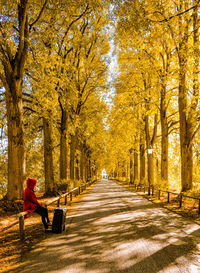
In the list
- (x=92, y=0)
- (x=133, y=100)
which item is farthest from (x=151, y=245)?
(x=133, y=100)

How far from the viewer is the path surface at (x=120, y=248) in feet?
15.3

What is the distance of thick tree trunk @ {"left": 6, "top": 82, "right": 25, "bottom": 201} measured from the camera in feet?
31.1

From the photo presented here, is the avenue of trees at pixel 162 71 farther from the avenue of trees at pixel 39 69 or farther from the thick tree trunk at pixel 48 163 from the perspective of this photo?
the thick tree trunk at pixel 48 163

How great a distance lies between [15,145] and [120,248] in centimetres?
598

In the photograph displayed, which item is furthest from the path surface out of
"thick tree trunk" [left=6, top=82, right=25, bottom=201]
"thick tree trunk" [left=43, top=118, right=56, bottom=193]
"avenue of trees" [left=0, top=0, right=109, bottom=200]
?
"thick tree trunk" [left=43, top=118, right=56, bottom=193]

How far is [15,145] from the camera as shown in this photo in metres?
9.52

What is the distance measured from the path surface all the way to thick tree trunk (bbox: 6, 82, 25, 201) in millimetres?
2658

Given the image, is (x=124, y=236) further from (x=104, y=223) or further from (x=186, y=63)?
(x=186, y=63)

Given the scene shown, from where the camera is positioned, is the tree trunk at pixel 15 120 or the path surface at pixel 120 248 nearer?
the path surface at pixel 120 248

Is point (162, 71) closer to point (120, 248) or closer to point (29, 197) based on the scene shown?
point (29, 197)

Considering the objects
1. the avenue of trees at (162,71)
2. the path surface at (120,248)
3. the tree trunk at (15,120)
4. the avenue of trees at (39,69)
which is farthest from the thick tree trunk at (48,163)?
the path surface at (120,248)

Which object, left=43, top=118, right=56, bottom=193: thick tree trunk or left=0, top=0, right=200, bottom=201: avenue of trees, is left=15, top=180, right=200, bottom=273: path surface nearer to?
left=0, top=0, right=200, bottom=201: avenue of trees

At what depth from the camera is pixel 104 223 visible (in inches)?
336

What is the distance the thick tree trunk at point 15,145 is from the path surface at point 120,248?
2.66 m
